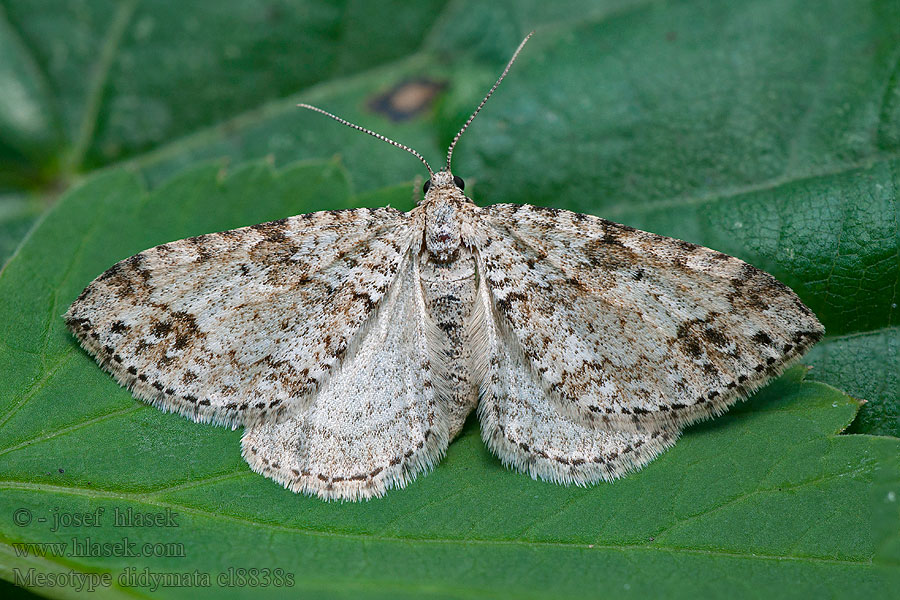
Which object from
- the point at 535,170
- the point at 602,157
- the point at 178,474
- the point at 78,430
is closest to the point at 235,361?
the point at 178,474

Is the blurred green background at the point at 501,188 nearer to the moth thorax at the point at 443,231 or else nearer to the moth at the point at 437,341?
the moth at the point at 437,341

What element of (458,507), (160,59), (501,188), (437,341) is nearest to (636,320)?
(437,341)

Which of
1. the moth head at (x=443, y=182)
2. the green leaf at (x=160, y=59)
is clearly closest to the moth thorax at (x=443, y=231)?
the moth head at (x=443, y=182)

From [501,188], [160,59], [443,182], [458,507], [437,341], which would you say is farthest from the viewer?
[160,59]

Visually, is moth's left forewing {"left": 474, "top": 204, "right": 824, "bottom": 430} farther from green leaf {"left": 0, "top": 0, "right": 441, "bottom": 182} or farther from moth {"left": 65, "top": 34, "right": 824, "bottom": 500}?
green leaf {"left": 0, "top": 0, "right": 441, "bottom": 182}

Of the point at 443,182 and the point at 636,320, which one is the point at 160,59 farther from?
the point at 636,320

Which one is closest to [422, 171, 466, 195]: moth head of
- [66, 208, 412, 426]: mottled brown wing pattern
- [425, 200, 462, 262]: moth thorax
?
[425, 200, 462, 262]: moth thorax
